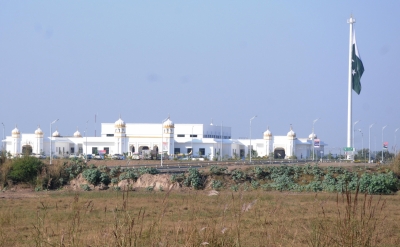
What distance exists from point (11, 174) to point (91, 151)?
169 ft

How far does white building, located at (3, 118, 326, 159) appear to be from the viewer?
8481cm

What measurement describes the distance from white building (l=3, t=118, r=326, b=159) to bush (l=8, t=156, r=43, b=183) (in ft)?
145

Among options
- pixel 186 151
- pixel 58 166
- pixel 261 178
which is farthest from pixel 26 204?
pixel 186 151

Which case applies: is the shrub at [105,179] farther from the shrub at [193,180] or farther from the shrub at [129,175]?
the shrub at [193,180]

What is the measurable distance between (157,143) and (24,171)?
50672mm

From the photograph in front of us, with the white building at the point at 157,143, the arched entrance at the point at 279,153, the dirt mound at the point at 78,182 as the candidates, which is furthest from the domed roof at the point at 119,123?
the dirt mound at the point at 78,182

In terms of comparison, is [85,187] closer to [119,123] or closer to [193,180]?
[193,180]

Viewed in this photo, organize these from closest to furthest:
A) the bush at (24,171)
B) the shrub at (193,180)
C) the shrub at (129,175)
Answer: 1. the shrub at (193,180)
2. the shrub at (129,175)
3. the bush at (24,171)

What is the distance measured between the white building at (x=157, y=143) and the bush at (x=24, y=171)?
145ft

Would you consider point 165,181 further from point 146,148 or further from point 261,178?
point 146,148

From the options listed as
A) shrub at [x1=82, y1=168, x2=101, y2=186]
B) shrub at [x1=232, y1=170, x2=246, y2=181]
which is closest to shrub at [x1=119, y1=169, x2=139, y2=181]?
shrub at [x1=82, y1=168, x2=101, y2=186]

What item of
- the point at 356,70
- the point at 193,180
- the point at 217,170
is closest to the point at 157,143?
the point at 356,70

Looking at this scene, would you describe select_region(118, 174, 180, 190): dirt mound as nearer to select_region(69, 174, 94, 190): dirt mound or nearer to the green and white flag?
select_region(69, 174, 94, 190): dirt mound

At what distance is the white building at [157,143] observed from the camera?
84812 millimetres
